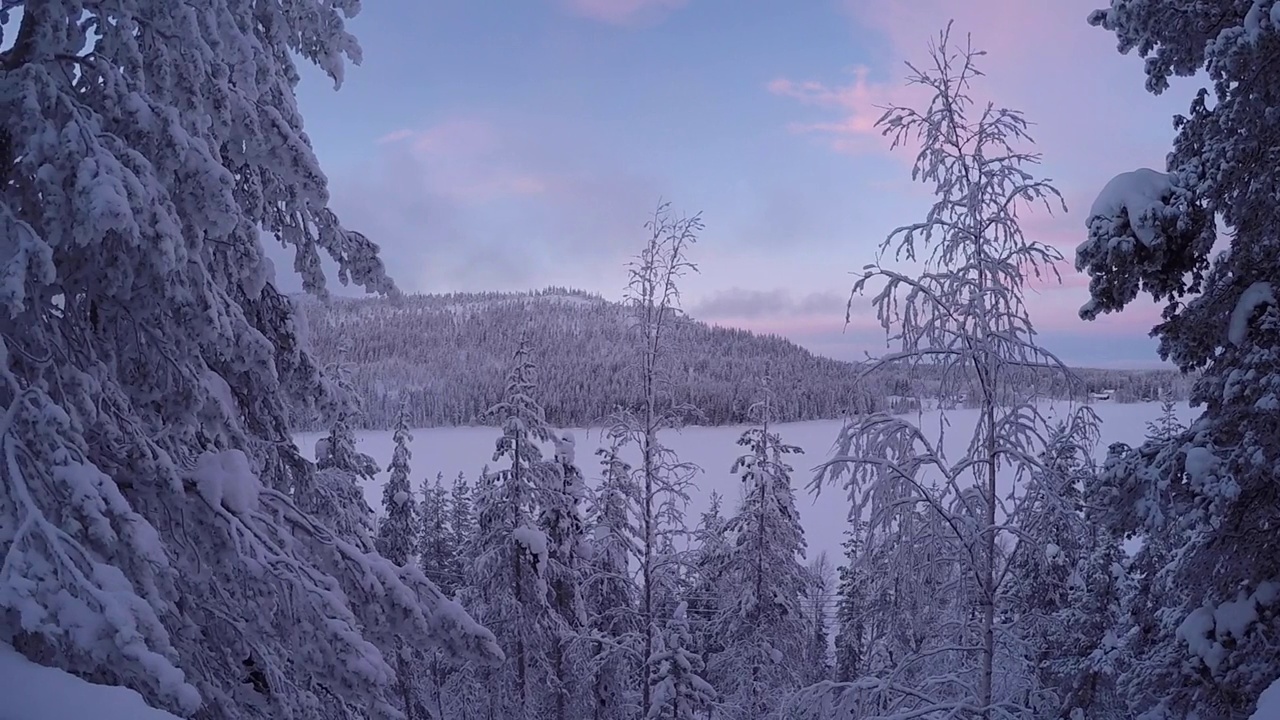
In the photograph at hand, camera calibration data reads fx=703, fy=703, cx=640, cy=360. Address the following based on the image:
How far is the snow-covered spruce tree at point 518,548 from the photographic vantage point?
15820 mm

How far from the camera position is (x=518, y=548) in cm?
1612

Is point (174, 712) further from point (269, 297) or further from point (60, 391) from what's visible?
point (269, 297)

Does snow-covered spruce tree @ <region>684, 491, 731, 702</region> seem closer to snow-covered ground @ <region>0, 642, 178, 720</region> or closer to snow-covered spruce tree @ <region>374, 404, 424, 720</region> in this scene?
snow-covered spruce tree @ <region>374, 404, 424, 720</region>

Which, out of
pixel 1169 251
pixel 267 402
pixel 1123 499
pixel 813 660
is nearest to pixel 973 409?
pixel 1123 499

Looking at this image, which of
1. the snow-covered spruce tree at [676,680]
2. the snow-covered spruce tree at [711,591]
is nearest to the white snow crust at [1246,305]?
the snow-covered spruce tree at [676,680]

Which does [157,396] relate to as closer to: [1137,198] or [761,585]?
[1137,198]

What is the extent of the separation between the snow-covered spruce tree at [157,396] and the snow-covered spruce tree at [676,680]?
28.3 ft

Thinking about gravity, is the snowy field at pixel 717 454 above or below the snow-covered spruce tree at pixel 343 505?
below

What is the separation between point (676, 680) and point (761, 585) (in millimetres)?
6363

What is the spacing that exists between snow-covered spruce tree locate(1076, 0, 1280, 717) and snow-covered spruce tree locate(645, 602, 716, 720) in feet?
26.2

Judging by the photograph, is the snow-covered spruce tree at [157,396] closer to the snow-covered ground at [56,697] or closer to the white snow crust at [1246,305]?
the snow-covered ground at [56,697]

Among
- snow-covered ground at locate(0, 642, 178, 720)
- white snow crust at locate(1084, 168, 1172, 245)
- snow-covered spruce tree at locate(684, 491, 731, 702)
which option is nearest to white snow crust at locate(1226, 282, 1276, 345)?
white snow crust at locate(1084, 168, 1172, 245)

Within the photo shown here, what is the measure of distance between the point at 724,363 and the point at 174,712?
125 meters

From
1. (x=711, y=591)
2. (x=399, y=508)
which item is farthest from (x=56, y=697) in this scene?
(x=399, y=508)
